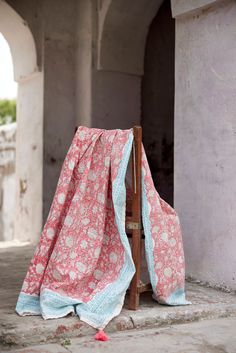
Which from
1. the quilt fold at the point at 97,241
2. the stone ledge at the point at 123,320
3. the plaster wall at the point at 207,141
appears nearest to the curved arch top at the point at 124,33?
the plaster wall at the point at 207,141

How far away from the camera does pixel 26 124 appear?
7746mm

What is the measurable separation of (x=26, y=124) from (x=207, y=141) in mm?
3521

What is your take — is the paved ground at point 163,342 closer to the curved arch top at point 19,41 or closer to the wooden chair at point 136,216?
the wooden chair at point 136,216

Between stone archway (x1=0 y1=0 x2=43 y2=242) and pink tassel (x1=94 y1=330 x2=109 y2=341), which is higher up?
stone archway (x1=0 y1=0 x2=43 y2=242)

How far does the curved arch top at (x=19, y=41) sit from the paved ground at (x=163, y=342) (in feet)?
14.7

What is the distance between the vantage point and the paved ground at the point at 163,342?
3338 mm

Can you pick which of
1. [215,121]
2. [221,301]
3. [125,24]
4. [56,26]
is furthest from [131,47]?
[221,301]

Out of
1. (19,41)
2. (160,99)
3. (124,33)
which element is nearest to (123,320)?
(124,33)

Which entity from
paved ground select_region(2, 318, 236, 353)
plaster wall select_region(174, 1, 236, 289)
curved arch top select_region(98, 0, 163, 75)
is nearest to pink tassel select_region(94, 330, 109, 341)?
paved ground select_region(2, 318, 236, 353)

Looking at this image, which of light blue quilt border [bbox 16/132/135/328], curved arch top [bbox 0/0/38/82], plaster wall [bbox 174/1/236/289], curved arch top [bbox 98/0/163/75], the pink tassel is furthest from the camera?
curved arch top [bbox 0/0/38/82]

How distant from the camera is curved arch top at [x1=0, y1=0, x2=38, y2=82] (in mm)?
7105

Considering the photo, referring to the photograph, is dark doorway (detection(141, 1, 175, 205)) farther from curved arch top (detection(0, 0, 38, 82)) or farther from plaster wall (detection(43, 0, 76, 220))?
curved arch top (detection(0, 0, 38, 82))

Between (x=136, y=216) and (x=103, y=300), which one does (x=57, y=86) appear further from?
(x=103, y=300)

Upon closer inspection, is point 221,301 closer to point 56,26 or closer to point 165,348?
point 165,348
